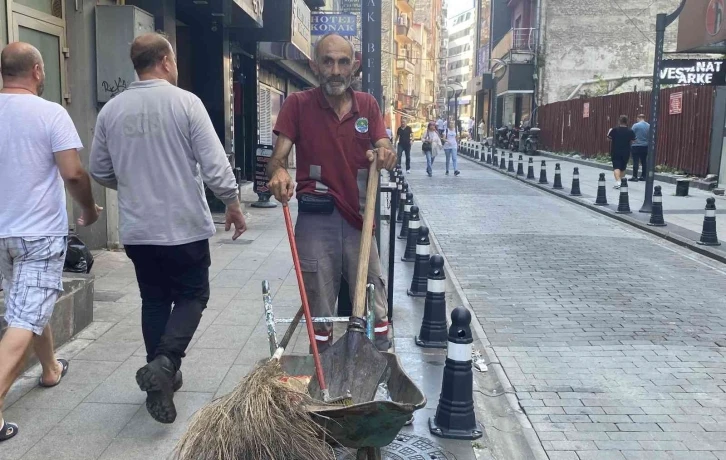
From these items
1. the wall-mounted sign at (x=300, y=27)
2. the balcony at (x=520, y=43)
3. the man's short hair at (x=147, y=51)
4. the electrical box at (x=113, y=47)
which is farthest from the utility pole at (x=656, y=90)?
the balcony at (x=520, y=43)

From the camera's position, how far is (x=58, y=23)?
8047 mm

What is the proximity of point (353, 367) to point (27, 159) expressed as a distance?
1.99 m

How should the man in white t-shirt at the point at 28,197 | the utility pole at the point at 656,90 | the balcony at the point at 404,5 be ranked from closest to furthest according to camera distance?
the man in white t-shirt at the point at 28,197
the utility pole at the point at 656,90
the balcony at the point at 404,5

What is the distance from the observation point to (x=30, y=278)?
3803 mm

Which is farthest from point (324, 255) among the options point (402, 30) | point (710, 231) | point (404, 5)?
point (404, 5)

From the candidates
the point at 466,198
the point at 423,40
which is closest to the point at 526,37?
the point at 466,198

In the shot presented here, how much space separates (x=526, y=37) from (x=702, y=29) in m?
22.6

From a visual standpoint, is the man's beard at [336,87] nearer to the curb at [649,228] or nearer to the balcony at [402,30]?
the curb at [649,228]

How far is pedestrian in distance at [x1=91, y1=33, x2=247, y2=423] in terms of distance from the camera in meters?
3.85

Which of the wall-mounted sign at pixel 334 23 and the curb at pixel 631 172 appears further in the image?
the wall-mounted sign at pixel 334 23

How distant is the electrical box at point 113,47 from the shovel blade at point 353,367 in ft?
19.5

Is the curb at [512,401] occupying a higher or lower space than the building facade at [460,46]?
lower

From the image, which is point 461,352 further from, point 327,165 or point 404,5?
point 404,5

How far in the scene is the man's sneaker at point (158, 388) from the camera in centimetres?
365
